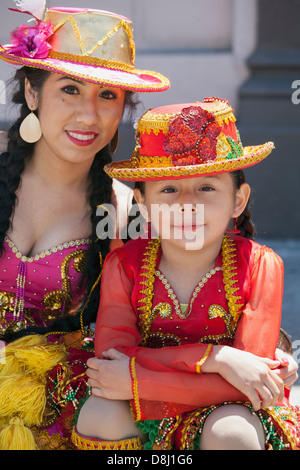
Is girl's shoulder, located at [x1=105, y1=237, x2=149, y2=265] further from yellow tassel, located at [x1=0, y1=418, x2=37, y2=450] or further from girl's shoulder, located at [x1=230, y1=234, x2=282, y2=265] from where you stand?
yellow tassel, located at [x1=0, y1=418, x2=37, y2=450]

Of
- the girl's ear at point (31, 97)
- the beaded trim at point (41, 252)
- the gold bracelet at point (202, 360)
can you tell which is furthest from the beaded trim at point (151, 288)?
the girl's ear at point (31, 97)

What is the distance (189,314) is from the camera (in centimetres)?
228

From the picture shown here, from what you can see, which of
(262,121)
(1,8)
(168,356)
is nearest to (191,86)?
(262,121)

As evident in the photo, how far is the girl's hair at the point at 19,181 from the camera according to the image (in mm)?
2695

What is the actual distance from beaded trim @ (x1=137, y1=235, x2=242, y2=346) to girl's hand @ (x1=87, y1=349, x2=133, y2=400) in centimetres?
21

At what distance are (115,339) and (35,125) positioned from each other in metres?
0.97

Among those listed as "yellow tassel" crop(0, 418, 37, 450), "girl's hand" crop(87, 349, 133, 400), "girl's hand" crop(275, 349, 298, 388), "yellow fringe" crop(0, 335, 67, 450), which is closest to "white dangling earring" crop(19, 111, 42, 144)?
"yellow fringe" crop(0, 335, 67, 450)

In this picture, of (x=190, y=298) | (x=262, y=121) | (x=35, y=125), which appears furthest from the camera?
(x=262, y=121)

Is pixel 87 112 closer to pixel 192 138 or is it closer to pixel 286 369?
pixel 192 138

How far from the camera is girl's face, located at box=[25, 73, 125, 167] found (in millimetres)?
2543

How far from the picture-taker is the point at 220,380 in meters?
→ 2.04

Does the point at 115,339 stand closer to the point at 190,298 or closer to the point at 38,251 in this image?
the point at 190,298

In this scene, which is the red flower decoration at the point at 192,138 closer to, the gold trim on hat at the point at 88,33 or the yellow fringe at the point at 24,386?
the gold trim on hat at the point at 88,33

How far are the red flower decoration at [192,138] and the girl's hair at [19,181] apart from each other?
2.09ft
